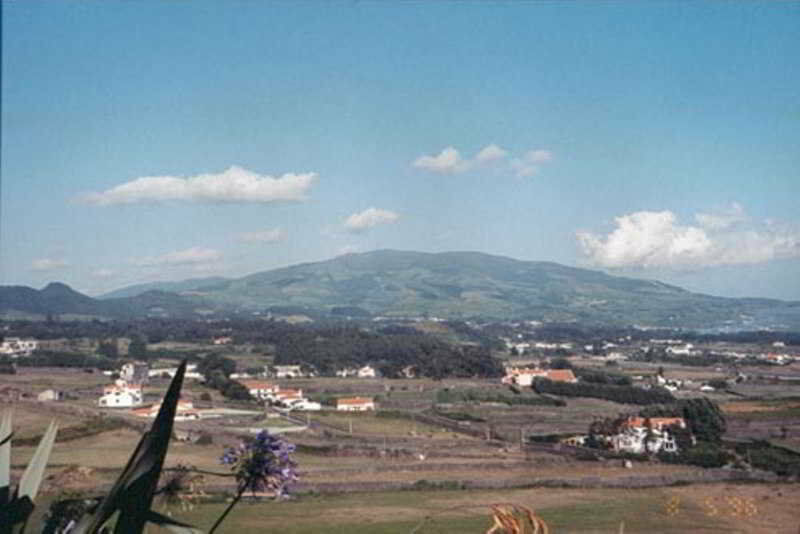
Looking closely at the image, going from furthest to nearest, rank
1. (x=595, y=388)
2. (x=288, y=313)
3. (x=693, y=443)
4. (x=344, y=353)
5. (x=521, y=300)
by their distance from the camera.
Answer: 1. (x=521, y=300)
2. (x=288, y=313)
3. (x=344, y=353)
4. (x=595, y=388)
5. (x=693, y=443)

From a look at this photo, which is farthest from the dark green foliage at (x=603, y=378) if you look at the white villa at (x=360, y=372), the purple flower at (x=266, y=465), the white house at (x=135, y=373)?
the purple flower at (x=266, y=465)

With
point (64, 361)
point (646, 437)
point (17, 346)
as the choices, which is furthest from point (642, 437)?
point (17, 346)

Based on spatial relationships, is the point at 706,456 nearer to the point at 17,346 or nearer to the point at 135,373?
the point at 135,373

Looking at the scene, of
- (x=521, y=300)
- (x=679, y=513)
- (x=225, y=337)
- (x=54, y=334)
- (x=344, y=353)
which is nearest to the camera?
(x=679, y=513)

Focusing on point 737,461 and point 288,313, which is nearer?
point 737,461

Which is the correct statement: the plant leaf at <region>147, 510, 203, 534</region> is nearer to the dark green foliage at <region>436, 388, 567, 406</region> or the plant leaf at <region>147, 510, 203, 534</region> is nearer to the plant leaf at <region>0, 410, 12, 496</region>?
the plant leaf at <region>0, 410, 12, 496</region>

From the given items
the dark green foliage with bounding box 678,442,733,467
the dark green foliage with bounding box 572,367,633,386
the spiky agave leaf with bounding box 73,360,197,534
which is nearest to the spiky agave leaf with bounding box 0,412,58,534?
the spiky agave leaf with bounding box 73,360,197,534

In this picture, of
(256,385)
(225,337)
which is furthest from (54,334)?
(256,385)

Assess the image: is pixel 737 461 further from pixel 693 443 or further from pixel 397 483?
pixel 397 483
